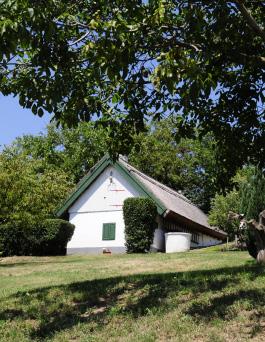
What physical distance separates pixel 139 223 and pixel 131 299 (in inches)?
693

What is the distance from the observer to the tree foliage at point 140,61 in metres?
6.43

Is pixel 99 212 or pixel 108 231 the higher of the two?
pixel 99 212

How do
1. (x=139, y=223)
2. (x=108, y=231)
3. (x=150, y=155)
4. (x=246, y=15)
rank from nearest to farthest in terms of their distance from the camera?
1. (x=246, y=15)
2. (x=139, y=223)
3. (x=108, y=231)
4. (x=150, y=155)

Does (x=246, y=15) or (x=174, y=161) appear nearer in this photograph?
(x=246, y=15)

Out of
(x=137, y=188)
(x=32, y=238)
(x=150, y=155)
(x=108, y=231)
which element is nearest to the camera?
(x=32, y=238)

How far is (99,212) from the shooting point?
102 feet

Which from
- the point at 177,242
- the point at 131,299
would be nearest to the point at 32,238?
the point at 177,242

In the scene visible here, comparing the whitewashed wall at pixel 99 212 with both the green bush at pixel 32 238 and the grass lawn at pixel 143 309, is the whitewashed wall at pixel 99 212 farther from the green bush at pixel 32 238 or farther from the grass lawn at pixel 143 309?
the grass lawn at pixel 143 309

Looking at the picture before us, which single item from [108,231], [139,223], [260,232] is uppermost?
[139,223]

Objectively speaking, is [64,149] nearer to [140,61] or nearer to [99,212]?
[99,212]

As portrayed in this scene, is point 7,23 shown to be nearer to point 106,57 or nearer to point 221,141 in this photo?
point 106,57

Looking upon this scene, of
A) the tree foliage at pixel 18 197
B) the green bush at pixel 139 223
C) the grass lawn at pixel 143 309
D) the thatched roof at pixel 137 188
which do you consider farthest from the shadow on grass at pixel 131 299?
the thatched roof at pixel 137 188

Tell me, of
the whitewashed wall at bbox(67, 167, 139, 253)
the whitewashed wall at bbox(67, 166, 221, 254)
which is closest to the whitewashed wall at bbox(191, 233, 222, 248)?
the whitewashed wall at bbox(67, 166, 221, 254)

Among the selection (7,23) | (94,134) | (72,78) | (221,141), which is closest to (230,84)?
(221,141)
